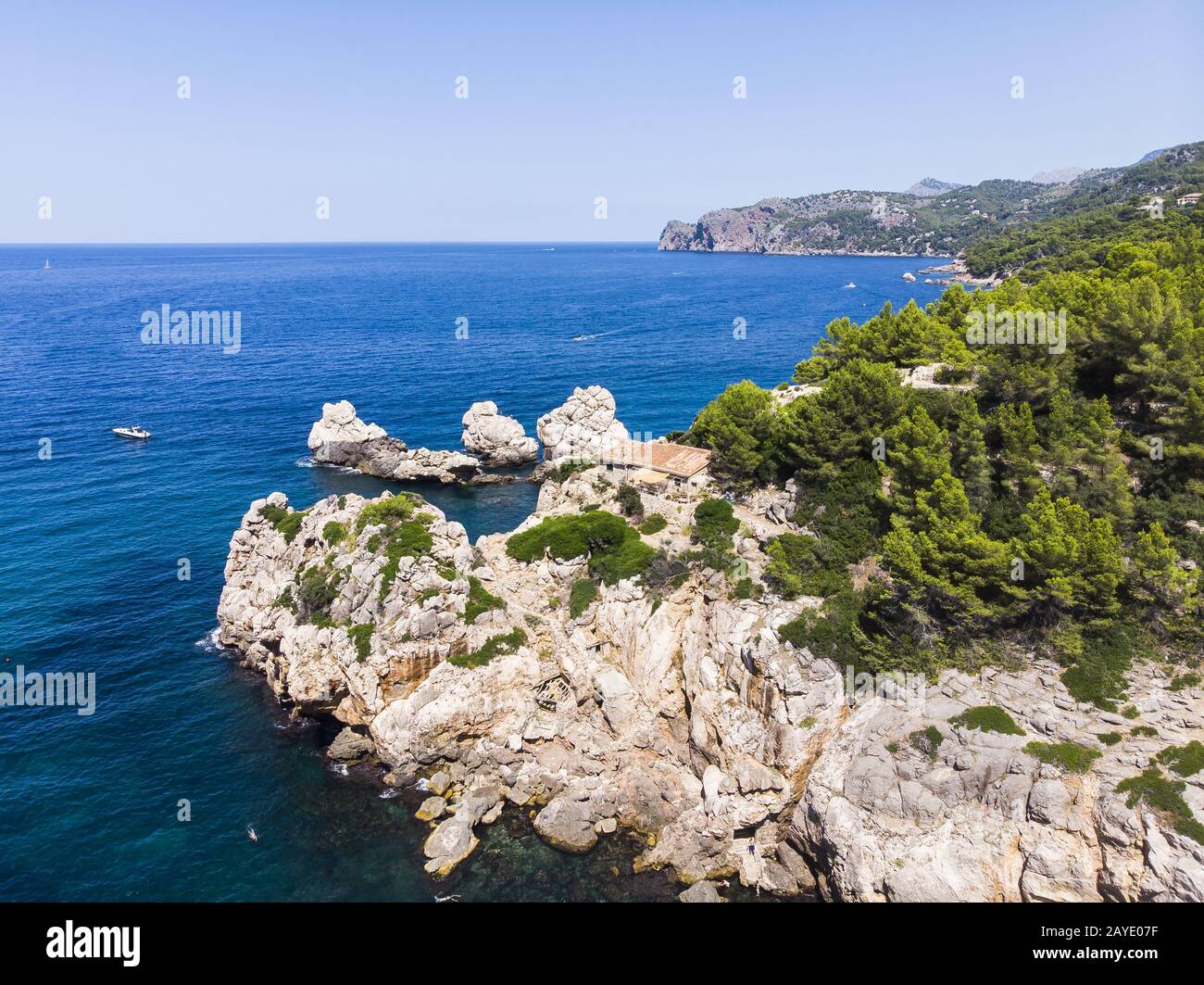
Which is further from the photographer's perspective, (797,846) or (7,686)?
(7,686)

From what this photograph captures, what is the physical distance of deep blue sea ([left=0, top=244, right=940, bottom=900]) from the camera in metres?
31.1

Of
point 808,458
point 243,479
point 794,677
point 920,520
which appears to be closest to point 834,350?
point 808,458

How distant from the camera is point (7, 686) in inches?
1614

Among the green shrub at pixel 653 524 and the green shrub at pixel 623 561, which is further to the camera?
the green shrub at pixel 653 524

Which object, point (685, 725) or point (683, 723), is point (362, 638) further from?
point (685, 725)

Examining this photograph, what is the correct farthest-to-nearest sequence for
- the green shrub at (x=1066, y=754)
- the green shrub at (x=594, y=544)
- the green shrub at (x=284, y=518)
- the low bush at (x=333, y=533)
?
the green shrub at (x=284, y=518), the low bush at (x=333, y=533), the green shrub at (x=594, y=544), the green shrub at (x=1066, y=754)

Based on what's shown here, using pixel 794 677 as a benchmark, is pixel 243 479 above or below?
above

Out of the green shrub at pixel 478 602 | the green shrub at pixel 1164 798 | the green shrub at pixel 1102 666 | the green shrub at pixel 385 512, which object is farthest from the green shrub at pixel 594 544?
the green shrub at pixel 1164 798

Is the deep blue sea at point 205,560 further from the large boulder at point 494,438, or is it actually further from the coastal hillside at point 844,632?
the large boulder at point 494,438

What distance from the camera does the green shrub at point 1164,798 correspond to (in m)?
23.7

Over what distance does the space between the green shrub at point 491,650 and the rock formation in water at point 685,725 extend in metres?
0.12

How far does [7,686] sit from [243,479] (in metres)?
31.5

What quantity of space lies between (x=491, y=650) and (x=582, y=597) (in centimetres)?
601
